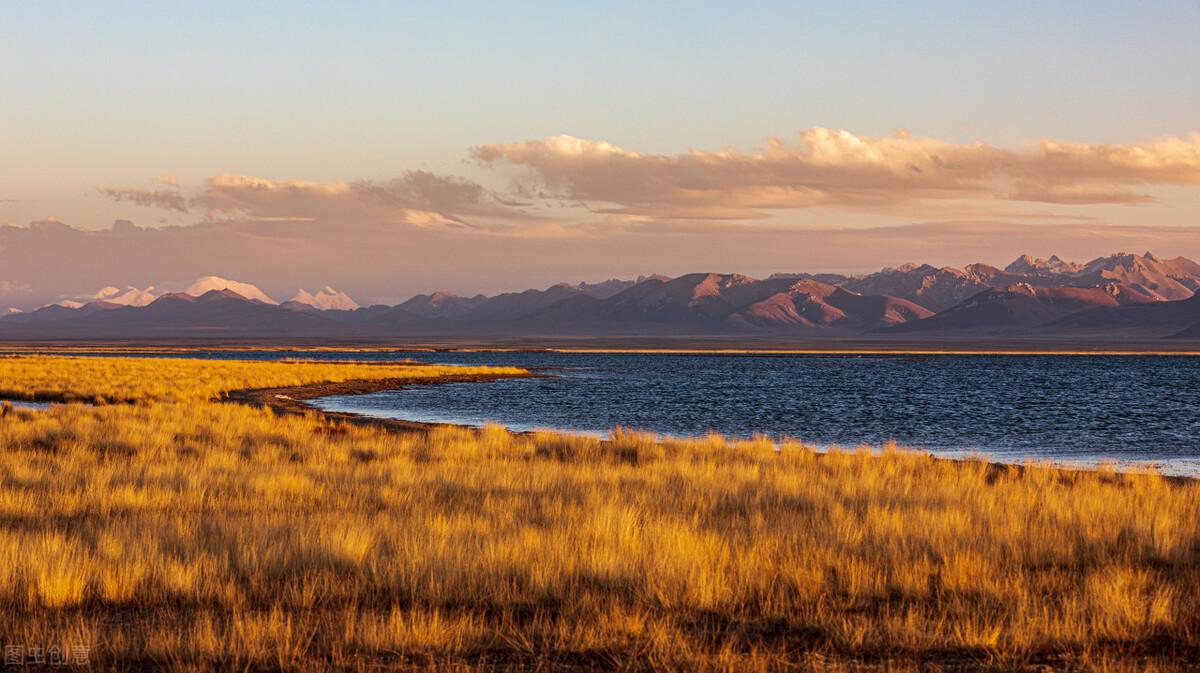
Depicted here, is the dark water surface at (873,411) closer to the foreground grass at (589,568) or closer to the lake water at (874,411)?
the lake water at (874,411)

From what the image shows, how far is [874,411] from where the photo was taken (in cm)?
4703

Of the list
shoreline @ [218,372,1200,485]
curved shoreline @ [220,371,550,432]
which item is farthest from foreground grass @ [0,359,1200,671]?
curved shoreline @ [220,371,550,432]

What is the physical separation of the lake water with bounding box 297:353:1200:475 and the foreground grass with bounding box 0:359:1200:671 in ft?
44.8

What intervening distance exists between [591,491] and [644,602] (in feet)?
19.8

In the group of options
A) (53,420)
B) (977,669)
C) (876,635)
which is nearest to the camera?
(977,669)

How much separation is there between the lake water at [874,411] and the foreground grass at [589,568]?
13642 mm

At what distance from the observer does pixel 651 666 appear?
7.54 meters

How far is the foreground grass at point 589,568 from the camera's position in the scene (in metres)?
7.95

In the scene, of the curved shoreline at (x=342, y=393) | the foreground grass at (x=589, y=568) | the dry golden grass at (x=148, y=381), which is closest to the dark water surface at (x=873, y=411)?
the curved shoreline at (x=342, y=393)

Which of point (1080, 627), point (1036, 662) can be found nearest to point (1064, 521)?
point (1080, 627)

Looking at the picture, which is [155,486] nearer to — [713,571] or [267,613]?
→ [267,613]

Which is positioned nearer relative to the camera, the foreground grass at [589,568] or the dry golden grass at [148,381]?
the foreground grass at [589,568]

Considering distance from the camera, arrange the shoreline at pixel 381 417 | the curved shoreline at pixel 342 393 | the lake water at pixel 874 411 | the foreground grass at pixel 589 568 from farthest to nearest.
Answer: the curved shoreline at pixel 342 393 < the lake water at pixel 874 411 < the shoreline at pixel 381 417 < the foreground grass at pixel 589 568

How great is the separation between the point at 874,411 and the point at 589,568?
38878 millimetres
